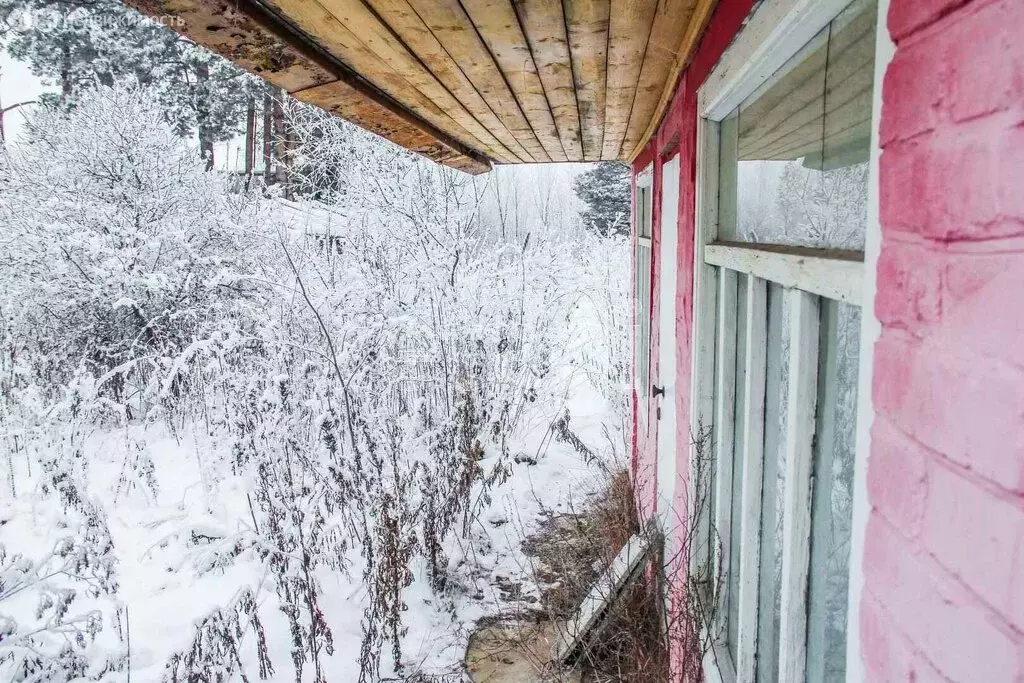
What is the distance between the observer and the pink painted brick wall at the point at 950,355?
49 cm

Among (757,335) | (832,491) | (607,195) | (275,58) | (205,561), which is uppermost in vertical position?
(607,195)

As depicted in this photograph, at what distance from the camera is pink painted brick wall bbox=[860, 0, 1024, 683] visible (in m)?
0.49

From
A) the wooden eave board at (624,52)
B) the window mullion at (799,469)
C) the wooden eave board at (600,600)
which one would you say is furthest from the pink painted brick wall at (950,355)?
the wooden eave board at (600,600)

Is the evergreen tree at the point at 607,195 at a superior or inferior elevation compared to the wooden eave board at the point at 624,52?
superior

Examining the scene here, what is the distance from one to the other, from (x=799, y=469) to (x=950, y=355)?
589 mm

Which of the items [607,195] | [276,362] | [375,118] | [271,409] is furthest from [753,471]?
[607,195]

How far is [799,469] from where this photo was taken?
3.67 ft

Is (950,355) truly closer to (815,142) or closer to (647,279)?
(815,142)

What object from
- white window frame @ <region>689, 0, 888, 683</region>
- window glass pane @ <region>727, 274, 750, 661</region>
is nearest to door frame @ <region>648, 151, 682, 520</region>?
white window frame @ <region>689, 0, 888, 683</region>

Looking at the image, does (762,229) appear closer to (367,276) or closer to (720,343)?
(720,343)

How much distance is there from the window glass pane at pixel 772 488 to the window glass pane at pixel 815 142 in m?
0.20

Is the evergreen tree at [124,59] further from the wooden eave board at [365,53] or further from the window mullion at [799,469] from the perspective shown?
the window mullion at [799,469]

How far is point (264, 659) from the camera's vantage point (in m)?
2.94

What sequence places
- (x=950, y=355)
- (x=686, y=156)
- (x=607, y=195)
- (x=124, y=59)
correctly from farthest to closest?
(x=607, y=195)
(x=124, y=59)
(x=686, y=156)
(x=950, y=355)
